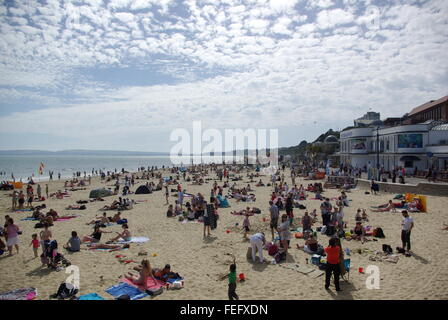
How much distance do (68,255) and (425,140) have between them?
3021cm

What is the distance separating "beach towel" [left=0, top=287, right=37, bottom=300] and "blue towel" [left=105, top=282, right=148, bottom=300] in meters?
1.55

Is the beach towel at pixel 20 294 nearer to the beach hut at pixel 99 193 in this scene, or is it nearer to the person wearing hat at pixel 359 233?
the person wearing hat at pixel 359 233

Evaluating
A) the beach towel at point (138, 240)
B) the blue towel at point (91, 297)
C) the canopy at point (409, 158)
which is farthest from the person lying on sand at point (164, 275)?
the canopy at point (409, 158)

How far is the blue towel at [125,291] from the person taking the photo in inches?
263

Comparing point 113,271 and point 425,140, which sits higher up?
point 425,140

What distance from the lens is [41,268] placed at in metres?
8.44

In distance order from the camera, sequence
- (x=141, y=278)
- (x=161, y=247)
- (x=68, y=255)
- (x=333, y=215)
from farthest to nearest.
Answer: (x=333, y=215) → (x=161, y=247) → (x=68, y=255) → (x=141, y=278)

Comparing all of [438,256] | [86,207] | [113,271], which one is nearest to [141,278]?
[113,271]

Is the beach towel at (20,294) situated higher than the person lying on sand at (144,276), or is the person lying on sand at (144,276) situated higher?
the person lying on sand at (144,276)

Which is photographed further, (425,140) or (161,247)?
(425,140)

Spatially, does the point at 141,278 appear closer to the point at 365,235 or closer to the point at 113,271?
the point at 113,271

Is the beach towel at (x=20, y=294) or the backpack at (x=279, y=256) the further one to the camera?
the backpack at (x=279, y=256)

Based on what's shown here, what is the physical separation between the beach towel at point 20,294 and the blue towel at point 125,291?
60.9 inches
